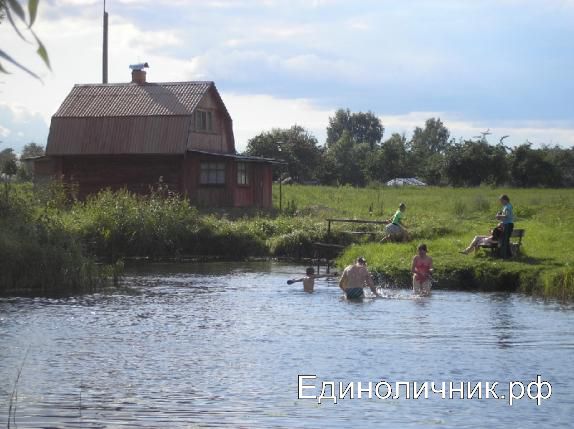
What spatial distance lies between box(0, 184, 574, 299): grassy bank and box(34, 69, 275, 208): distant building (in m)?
2.13

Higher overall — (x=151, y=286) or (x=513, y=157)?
(x=513, y=157)

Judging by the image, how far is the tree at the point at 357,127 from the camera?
574ft

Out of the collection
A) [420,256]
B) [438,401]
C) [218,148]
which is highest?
[218,148]

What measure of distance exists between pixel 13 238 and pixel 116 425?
571 inches

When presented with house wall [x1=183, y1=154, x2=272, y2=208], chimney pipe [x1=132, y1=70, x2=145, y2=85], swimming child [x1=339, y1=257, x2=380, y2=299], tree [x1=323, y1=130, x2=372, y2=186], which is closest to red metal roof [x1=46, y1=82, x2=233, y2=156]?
house wall [x1=183, y1=154, x2=272, y2=208]

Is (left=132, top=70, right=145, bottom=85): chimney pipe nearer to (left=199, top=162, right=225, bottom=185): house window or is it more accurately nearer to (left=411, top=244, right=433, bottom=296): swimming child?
(left=199, top=162, right=225, bottom=185): house window

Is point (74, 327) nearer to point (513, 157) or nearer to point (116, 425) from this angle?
point (116, 425)

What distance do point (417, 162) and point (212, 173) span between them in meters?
63.1

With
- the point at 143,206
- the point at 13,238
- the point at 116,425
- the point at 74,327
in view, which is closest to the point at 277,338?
the point at 74,327

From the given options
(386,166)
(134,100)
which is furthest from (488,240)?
(386,166)

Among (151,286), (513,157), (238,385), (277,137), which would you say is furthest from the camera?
(277,137)

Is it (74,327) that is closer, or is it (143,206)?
(74,327)

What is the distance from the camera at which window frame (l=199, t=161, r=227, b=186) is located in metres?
50.3

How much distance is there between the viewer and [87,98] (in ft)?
177
